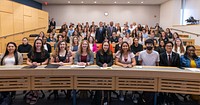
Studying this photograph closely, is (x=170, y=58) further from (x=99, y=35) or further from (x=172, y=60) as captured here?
(x=99, y=35)

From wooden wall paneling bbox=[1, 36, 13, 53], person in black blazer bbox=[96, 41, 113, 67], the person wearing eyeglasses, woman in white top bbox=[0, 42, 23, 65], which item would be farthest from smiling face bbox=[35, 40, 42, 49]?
wooden wall paneling bbox=[1, 36, 13, 53]

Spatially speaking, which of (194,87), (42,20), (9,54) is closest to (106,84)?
(194,87)

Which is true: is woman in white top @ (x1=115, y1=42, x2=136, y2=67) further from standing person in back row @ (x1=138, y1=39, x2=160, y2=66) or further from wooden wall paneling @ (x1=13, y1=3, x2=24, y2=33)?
wooden wall paneling @ (x1=13, y1=3, x2=24, y2=33)

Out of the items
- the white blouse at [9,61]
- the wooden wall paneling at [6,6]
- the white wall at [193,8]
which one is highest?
the white wall at [193,8]

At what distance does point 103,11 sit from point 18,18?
387 inches

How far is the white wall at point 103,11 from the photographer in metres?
18.2

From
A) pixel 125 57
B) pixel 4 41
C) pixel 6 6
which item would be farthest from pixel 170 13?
pixel 125 57

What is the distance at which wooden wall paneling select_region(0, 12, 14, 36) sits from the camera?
26.7ft

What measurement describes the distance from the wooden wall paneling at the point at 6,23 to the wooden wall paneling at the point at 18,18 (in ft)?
1.54

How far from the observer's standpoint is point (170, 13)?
14438 millimetres

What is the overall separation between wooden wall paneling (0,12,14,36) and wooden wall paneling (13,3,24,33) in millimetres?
469

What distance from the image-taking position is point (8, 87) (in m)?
3.22

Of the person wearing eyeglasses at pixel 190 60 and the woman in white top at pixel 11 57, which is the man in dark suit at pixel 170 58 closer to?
the person wearing eyeglasses at pixel 190 60

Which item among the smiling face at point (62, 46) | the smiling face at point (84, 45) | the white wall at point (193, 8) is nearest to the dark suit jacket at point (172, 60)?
the smiling face at point (84, 45)
